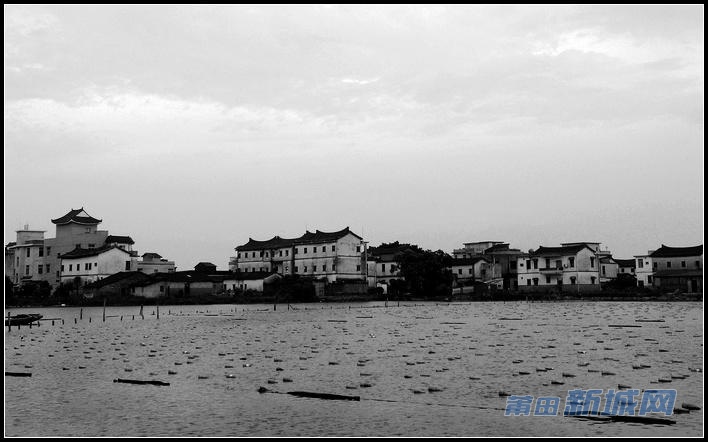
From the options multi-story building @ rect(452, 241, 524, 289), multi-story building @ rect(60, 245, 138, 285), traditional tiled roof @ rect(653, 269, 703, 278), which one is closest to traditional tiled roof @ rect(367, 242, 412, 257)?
multi-story building @ rect(452, 241, 524, 289)

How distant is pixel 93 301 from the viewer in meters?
76.1

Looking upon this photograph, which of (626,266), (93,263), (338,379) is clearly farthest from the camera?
(626,266)

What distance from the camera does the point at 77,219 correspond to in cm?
8950

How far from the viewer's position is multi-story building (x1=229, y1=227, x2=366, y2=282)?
3526 inches

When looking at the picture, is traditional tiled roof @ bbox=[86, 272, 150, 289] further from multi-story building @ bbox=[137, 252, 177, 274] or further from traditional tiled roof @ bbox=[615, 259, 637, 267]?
traditional tiled roof @ bbox=[615, 259, 637, 267]

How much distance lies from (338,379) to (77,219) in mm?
80579

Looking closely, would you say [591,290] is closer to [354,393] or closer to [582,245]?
[582,245]

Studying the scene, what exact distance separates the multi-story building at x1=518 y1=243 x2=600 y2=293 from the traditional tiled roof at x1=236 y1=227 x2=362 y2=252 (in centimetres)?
2217

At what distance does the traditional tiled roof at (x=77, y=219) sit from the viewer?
8906 centimetres

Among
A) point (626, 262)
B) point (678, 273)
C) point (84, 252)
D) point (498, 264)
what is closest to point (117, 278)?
point (84, 252)

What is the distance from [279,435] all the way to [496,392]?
18.0ft

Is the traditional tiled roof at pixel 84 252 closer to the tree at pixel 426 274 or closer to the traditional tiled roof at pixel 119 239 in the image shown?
the traditional tiled roof at pixel 119 239

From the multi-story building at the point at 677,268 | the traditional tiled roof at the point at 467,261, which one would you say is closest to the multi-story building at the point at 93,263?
the traditional tiled roof at the point at 467,261

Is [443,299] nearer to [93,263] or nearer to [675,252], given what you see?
[675,252]
